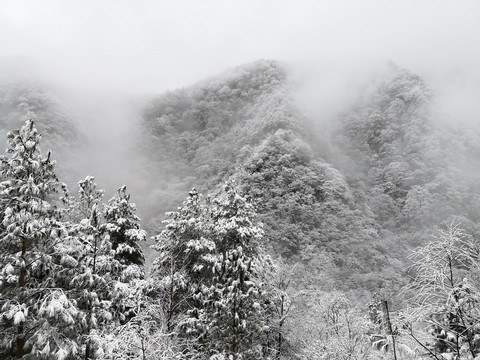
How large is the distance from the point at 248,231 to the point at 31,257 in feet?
31.2

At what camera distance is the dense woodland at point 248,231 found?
1240cm

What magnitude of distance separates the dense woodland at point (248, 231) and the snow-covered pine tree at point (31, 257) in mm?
67

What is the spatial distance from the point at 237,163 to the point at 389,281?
46376 mm

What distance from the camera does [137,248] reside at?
72.4 ft

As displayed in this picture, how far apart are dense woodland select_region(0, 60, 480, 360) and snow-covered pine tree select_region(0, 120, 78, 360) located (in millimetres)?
67

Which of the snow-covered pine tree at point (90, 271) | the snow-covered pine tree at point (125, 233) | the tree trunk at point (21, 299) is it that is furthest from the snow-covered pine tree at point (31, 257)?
the snow-covered pine tree at point (125, 233)

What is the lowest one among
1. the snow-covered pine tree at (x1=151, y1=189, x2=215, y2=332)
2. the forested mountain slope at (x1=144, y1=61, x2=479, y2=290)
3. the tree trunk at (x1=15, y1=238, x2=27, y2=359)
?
the tree trunk at (x1=15, y1=238, x2=27, y2=359)

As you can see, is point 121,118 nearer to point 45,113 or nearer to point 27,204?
point 45,113

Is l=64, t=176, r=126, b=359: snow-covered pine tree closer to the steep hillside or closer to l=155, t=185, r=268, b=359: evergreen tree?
l=155, t=185, r=268, b=359: evergreen tree

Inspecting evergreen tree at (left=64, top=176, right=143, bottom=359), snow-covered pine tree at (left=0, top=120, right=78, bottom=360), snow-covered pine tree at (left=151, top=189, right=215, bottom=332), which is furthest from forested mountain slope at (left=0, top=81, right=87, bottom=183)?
snow-covered pine tree at (left=0, top=120, right=78, bottom=360)

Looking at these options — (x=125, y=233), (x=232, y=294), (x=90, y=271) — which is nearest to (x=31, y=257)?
(x=90, y=271)

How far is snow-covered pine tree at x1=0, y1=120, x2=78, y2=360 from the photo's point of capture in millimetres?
12539

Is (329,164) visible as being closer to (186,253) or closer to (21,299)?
(186,253)

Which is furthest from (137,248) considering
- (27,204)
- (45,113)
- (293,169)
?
(45,113)
